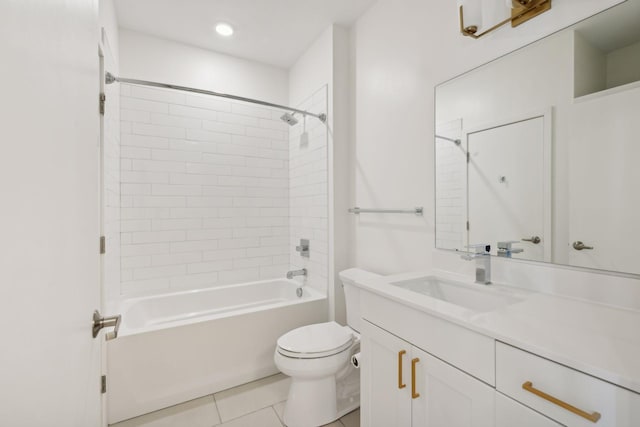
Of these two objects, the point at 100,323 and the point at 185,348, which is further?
the point at 185,348

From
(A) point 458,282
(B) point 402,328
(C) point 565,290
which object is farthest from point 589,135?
(B) point 402,328

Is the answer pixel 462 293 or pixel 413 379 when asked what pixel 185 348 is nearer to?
pixel 413 379

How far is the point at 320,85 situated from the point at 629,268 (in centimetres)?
231

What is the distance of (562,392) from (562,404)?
3 centimetres

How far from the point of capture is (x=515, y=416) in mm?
774

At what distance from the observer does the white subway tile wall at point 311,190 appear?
249 centimetres

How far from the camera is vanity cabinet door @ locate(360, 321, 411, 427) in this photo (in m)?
1.13

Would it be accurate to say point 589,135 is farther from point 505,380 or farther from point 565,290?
point 505,380

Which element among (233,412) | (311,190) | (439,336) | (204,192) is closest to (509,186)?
(439,336)

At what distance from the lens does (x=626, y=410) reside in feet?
1.96

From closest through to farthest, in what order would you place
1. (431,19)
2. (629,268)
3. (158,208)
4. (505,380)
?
(505,380), (629,268), (431,19), (158,208)

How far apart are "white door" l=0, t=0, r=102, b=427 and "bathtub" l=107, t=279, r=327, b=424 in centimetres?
122

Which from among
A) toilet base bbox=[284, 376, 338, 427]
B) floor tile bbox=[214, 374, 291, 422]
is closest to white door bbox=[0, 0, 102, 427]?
toilet base bbox=[284, 376, 338, 427]

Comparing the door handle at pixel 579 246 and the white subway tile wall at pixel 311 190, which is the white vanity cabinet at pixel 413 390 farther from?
the white subway tile wall at pixel 311 190
